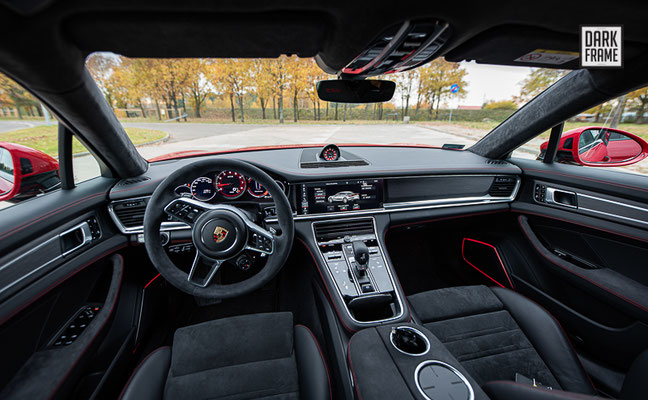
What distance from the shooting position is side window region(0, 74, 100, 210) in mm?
1518

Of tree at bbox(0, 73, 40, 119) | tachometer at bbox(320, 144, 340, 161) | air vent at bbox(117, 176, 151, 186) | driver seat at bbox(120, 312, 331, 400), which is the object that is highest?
tree at bbox(0, 73, 40, 119)

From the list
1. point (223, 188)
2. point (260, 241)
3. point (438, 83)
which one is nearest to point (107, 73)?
point (223, 188)

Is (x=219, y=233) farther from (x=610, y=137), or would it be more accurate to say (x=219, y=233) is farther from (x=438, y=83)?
(x=610, y=137)

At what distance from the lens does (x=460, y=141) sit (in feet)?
10.7

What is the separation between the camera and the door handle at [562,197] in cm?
226

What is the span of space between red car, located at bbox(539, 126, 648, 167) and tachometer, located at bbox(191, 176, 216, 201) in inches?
121

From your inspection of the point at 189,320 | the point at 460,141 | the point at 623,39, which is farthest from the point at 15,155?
the point at 460,141

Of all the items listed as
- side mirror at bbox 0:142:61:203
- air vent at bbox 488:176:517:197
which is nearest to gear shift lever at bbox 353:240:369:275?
air vent at bbox 488:176:517:197

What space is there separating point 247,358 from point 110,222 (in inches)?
58.6

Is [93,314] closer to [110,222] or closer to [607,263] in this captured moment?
[110,222]

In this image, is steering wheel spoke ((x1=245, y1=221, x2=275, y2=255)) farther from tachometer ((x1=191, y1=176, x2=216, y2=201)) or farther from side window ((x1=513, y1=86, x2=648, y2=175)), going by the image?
side window ((x1=513, y1=86, x2=648, y2=175))

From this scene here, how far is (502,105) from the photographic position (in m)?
2.64

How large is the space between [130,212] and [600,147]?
3.95 m

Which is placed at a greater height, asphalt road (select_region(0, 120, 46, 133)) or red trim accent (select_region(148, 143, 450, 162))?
asphalt road (select_region(0, 120, 46, 133))
